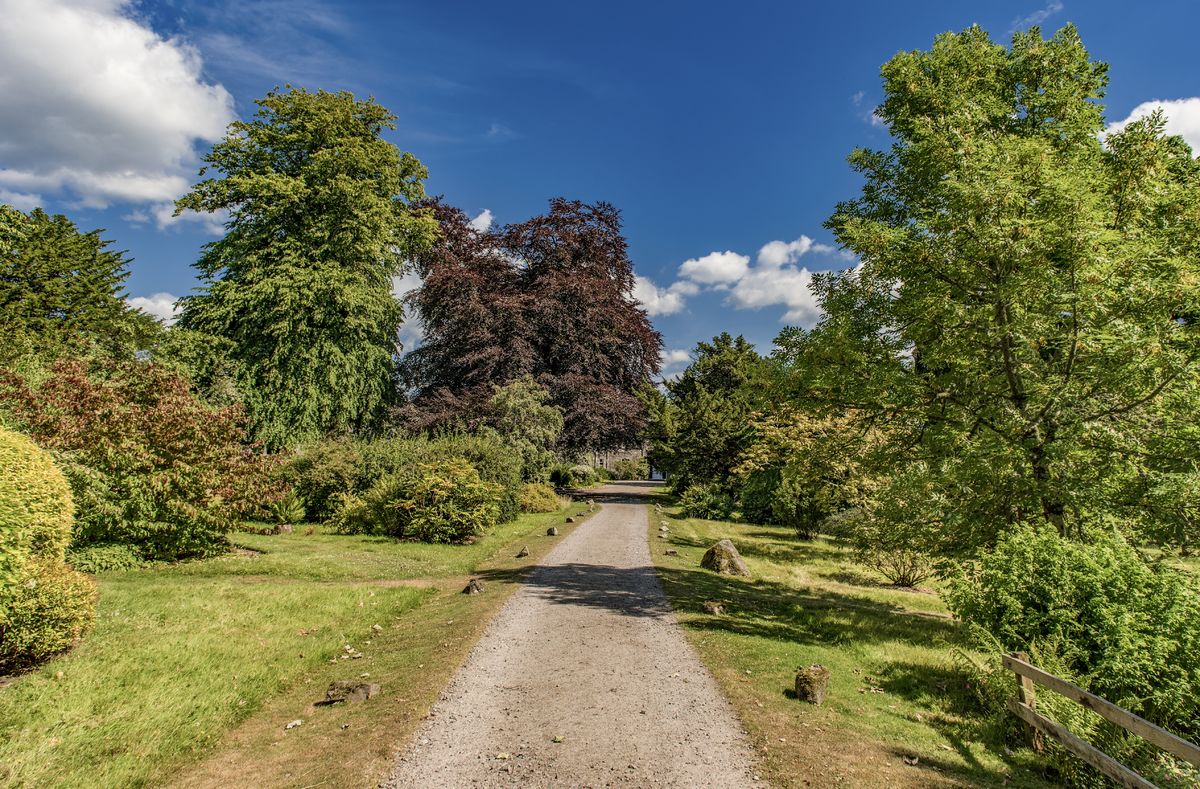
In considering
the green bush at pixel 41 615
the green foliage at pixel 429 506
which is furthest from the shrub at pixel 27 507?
the green foliage at pixel 429 506

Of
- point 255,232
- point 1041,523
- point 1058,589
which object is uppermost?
point 255,232

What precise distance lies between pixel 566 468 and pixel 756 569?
764 inches

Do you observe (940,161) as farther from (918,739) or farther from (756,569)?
(756,569)

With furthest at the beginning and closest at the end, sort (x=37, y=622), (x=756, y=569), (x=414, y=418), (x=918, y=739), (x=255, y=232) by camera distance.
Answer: (x=414, y=418), (x=255, y=232), (x=756, y=569), (x=37, y=622), (x=918, y=739)

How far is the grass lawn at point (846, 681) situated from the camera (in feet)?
18.3

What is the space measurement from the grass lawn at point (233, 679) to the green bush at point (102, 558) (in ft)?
1.63

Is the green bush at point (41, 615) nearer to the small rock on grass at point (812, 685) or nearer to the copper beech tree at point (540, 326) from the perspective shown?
the small rock on grass at point (812, 685)

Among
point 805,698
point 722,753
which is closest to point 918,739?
point 805,698

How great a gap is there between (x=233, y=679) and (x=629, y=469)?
77.4 meters

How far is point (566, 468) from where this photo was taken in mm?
35344

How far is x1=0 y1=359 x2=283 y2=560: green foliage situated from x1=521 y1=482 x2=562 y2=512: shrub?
15.4m

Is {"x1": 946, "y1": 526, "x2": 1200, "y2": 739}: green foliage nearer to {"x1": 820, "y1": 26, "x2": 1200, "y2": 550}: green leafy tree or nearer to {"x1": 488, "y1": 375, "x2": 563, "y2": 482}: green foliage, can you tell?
{"x1": 820, "y1": 26, "x2": 1200, "y2": 550}: green leafy tree

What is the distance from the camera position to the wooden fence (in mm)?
4168

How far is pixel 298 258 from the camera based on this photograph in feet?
85.8
